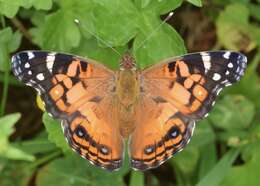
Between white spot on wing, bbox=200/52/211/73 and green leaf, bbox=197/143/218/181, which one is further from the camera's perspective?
green leaf, bbox=197/143/218/181

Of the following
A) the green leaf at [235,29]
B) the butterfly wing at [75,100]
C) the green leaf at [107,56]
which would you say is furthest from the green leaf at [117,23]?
the green leaf at [235,29]

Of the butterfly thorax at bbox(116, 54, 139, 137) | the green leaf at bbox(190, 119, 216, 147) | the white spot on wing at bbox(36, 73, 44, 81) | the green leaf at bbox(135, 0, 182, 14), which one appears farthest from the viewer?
the green leaf at bbox(190, 119, 216, 147)

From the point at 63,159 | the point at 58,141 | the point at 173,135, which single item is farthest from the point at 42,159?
the point at 173,135

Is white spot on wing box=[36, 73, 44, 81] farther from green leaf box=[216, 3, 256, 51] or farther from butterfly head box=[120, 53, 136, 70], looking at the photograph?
green leaf box=[216, 3, 256, 51]

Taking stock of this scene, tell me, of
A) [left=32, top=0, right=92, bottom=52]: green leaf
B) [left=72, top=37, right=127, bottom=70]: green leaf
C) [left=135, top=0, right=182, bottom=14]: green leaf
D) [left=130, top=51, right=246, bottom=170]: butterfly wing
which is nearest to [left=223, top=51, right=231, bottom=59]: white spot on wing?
[left=130, top=51, right=246, bottom=170]: butterfly wing

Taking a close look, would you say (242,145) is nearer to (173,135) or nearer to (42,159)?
(173,135)

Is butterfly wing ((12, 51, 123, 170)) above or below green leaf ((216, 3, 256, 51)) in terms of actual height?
above

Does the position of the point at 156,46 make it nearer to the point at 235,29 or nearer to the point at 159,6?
the point at 159,6
